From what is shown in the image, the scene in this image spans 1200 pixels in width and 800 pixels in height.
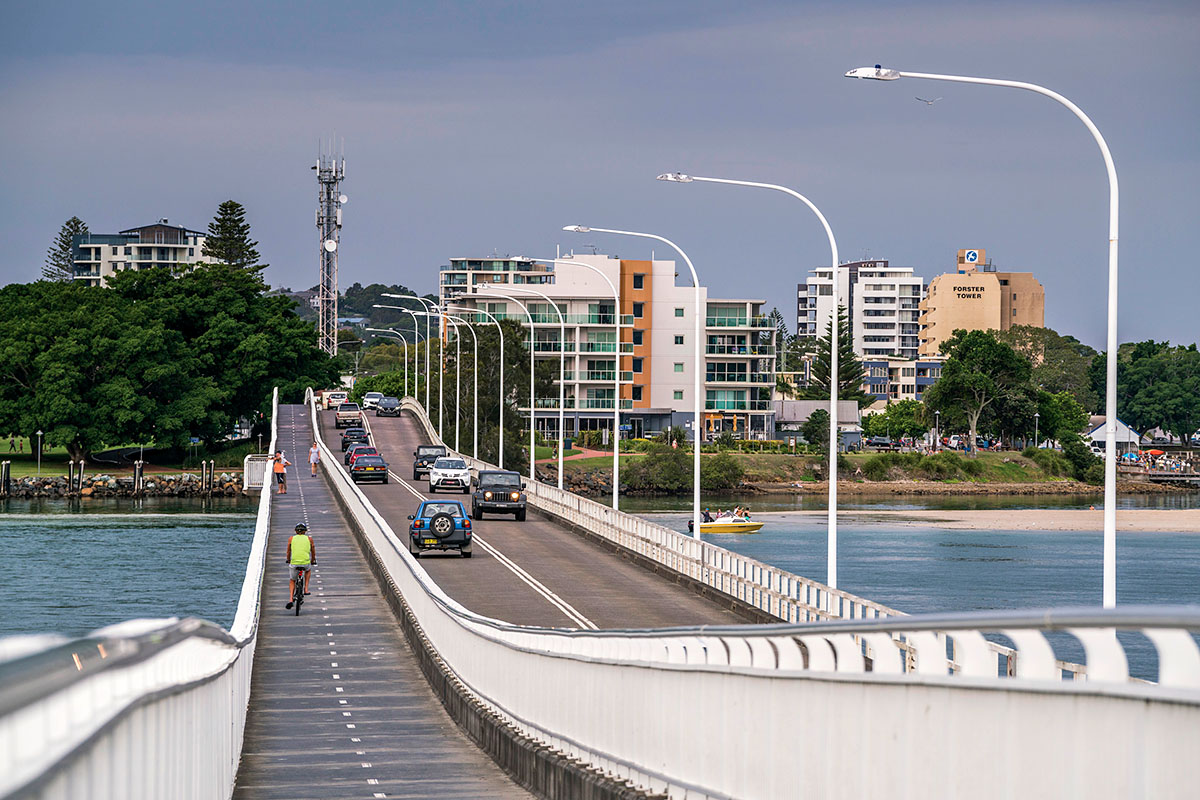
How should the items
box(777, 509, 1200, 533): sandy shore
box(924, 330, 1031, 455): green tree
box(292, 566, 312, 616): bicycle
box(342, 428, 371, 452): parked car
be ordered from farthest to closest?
box(924, 330, 1031, 455): green tree, box(777, 509, 1200, 533): sandy shore, box(342, 428, 371, 452): parked car, box(292, 566, 312, 616): bicycle

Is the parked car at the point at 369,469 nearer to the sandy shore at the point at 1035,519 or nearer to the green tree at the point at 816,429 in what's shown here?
Result: the sandy shore at the point at 1035,519

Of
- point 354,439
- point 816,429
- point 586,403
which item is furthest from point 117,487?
point 816,429

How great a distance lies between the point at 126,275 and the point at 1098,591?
97696 millimetres

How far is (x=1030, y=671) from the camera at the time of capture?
6762 millimetres

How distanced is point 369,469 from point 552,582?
41.8m

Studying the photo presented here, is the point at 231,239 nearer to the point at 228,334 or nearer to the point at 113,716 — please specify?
the point at 228,334

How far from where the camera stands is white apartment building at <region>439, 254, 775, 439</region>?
15125 cm

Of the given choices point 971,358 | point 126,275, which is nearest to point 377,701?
point 126,275

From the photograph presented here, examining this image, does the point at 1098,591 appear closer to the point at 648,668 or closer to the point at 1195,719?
the point at 648,668

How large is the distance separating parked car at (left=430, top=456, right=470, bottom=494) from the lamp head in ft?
184

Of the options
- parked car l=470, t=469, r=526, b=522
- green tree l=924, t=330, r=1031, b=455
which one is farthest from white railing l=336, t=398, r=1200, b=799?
green tree l=924, t=330, r=1031, b=455

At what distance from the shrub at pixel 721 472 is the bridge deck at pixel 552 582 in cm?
7463

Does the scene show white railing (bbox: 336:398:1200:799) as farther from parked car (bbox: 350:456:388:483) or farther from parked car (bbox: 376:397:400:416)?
parked car (bbox: 376:397:400:416)

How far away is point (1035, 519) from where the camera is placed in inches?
4811
